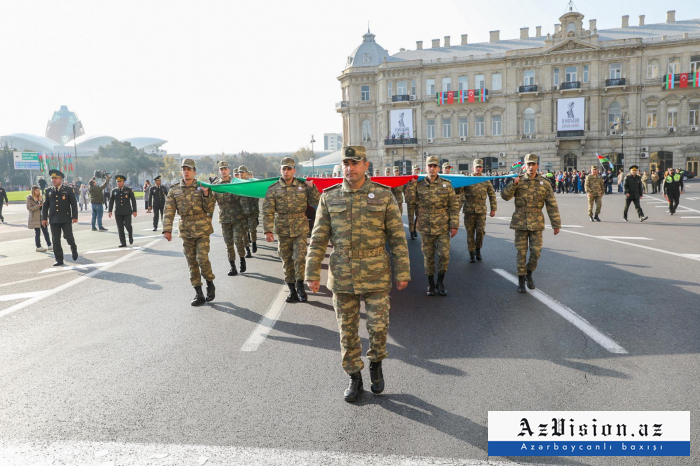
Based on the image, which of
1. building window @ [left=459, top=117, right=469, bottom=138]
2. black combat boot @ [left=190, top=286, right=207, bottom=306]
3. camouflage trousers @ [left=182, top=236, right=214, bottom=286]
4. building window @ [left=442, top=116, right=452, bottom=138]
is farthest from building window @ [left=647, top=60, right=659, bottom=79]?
black combat boot @ [left=190, top=286, right=207, bottom=306]

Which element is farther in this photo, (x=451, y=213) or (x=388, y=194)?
(x=451, y=213)

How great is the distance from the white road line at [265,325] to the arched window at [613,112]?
6063 centimetres

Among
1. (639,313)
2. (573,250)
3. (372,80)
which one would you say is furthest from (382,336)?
(372,80)

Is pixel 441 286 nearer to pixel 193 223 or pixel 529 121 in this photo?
pixel 193 223

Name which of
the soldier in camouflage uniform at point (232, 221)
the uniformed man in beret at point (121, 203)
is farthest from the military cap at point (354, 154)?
the uniformed man in beret at point (121, 203)

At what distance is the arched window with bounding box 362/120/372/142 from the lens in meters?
70.0

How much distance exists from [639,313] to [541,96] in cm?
5933

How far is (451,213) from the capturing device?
27.4 ft

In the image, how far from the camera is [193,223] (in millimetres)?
8047

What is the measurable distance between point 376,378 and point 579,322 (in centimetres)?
313

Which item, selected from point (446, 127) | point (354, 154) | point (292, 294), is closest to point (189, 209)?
point (292, 294)

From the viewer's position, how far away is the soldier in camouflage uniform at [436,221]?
8.23 metres

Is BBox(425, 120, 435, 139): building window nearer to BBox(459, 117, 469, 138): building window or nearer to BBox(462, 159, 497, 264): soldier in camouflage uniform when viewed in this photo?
BBox(459, 117, 469, 138): building window

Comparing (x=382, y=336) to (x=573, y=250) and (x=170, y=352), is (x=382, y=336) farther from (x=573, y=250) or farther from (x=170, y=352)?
(x=573, y=250)
